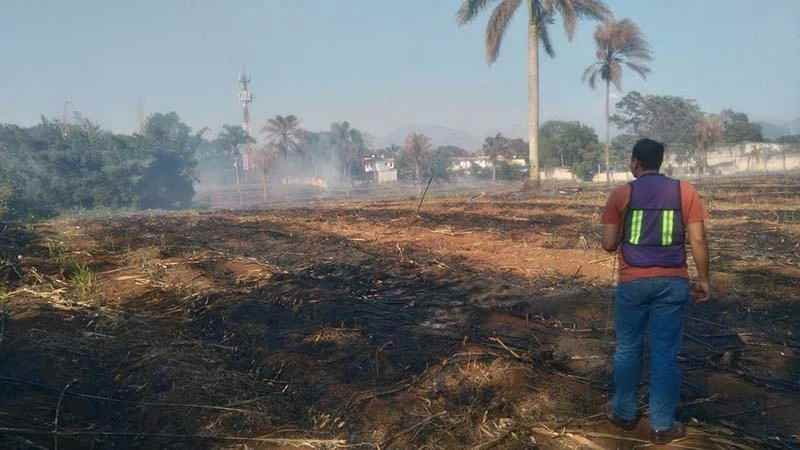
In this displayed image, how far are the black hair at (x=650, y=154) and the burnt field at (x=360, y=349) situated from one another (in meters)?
1.40

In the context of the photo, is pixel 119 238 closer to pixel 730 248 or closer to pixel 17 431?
pixel 17 431

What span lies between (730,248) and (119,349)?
7607mm

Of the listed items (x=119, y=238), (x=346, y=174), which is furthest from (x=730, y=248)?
(x=346, y=174)

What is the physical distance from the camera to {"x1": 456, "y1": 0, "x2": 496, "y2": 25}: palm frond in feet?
76.1

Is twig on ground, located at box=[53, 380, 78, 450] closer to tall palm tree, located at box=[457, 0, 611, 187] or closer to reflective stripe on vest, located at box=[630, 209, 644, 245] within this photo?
reflective stripe on vest, located at box=[630, 209, 644, 245]

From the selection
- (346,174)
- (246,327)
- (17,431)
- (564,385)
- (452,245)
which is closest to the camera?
(17,431)

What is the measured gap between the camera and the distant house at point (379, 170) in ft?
227

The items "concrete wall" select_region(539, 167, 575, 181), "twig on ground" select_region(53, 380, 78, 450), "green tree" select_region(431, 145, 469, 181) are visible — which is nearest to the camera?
"twig on ground" select_region(53, 380, 78, 450)

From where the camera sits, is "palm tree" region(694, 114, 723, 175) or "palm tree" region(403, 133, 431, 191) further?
"palm tree" region(403, 133, 431, 191)

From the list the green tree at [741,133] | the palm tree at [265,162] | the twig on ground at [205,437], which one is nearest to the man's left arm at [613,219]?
the twig on ground at [205,437]

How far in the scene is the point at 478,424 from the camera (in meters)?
2.95

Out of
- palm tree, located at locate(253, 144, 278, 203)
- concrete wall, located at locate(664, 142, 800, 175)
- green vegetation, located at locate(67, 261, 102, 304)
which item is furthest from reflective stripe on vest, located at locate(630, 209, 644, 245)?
concrete wall, located at locate(664, 142, 800, 175)

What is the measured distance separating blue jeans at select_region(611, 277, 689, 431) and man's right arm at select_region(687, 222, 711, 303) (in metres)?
0.15

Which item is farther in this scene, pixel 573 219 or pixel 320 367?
pixel 573 219
